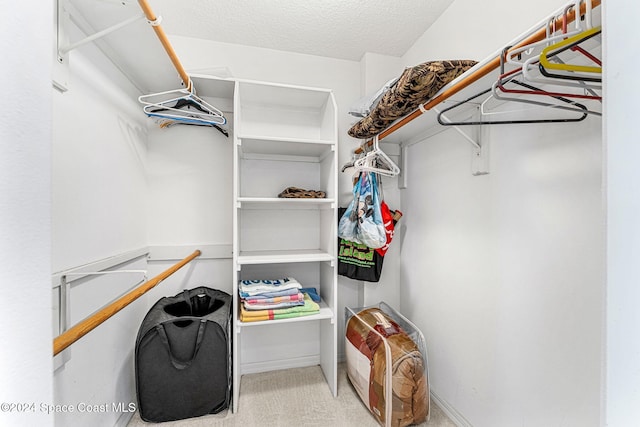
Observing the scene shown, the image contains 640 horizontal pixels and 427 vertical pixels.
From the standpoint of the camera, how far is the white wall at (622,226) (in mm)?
348

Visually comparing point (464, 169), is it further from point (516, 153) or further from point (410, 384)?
point (410, 384)

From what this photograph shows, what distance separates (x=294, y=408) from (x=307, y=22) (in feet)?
7.88

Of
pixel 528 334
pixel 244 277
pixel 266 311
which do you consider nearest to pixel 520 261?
pixel 528 334

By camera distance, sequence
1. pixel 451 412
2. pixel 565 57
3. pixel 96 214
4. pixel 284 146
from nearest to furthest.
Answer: pixel 565 57, pixel 96 214, pixel 451 412, pixel 284 146

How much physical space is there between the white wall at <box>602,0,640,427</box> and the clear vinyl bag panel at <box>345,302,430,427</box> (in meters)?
1.11

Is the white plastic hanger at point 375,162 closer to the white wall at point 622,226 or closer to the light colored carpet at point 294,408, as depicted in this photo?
the white wall at point 622,226

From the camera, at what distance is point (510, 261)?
1.17m

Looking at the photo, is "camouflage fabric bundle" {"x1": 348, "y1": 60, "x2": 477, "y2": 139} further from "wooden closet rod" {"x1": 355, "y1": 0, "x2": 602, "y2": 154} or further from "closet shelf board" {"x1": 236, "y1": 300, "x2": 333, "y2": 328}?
"closet shelf board" {"x1": 236, "y1": 300, "x2": 333, "y2": 328}

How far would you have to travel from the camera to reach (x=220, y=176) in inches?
75.7

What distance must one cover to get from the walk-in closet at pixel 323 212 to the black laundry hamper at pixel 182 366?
1 centimetres

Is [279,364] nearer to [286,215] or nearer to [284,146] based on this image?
[286,215]

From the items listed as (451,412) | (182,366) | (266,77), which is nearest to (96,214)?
(182,366)

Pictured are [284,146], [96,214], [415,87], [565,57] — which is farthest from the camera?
[284,146]

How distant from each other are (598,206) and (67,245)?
193 cm
